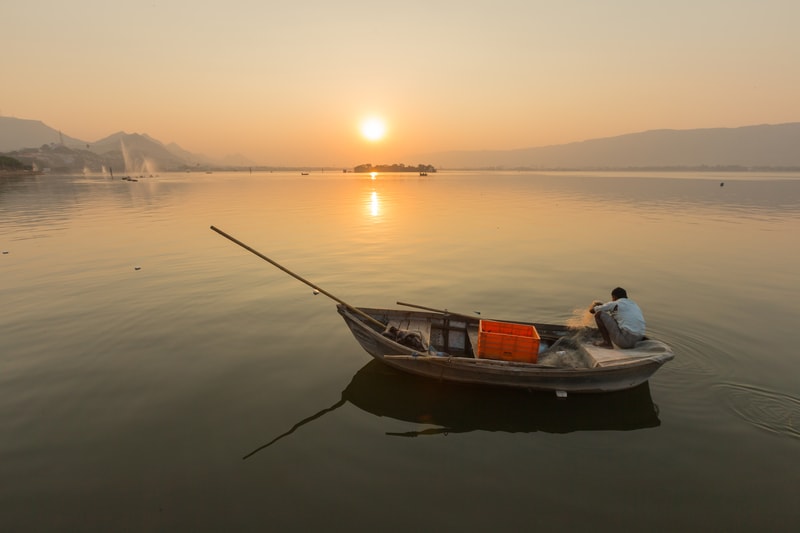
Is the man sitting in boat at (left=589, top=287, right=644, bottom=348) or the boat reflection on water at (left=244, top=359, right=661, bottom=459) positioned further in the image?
the man sitting in boat at (left=589, top=287, right=644, bottom=348)

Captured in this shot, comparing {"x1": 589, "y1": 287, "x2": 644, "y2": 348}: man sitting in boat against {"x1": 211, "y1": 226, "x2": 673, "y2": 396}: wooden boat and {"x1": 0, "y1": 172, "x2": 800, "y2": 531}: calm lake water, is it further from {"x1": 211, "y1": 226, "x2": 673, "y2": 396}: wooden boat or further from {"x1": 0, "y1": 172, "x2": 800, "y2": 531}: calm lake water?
{"x1": 0, "y1": 172, "x2": 800, "y2": 531}: calm lake water

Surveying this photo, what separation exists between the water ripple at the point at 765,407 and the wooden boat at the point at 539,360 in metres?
2.38

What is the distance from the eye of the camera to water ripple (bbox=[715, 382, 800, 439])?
8.59m

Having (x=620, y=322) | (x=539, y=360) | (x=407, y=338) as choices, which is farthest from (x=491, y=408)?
(x=620, y=322)

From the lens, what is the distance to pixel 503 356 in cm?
993

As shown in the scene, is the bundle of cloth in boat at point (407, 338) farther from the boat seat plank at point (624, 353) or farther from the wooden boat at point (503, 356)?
the boat seat plank at point (624, 353)

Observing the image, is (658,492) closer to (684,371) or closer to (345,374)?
(684,371)

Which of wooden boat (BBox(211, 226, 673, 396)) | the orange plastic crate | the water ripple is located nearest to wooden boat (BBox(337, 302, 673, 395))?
wooden boat (BBox(211, 226, 673, 396))

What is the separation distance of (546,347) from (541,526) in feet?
18.7

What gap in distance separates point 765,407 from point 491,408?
22.2 feet

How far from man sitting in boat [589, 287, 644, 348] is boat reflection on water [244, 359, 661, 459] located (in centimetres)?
141

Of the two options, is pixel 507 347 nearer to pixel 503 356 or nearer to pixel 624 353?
pixel 503 356

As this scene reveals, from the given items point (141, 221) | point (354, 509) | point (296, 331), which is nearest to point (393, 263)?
point (296, 331)

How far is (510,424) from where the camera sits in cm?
Answer: 894
